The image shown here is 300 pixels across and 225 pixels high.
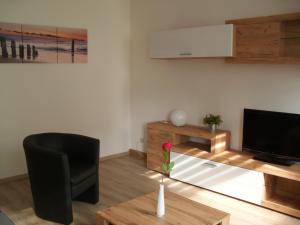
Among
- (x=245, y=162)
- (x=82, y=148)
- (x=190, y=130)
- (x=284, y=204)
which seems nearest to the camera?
(x=284, y=204)

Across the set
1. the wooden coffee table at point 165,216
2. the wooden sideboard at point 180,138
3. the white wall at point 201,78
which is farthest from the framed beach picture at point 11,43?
the wooden coffee table at point 165,216

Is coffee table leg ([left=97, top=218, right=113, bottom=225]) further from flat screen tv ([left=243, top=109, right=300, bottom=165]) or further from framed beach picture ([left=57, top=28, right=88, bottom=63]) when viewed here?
framed beach picture ([left=57, top=28, right=88, bottom=63])

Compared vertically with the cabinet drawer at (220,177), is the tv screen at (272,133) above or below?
above

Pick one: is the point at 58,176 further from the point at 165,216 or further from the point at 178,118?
the point at 178,118

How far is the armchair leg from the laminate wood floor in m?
0.06

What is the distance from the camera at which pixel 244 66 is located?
13.3ft

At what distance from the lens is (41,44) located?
4430mm

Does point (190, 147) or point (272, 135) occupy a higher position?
point (272, 135)

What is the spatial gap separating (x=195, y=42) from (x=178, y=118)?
1.07 m

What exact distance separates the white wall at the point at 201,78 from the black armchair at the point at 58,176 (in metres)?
1.73

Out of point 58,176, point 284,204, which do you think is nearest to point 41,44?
point 58,176

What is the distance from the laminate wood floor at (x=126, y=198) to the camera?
332 cm

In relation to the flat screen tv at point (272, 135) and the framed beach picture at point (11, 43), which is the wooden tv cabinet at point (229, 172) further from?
the framed beach picture at point (11, 43)

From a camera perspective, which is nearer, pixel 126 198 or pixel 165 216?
pixel 165 216
